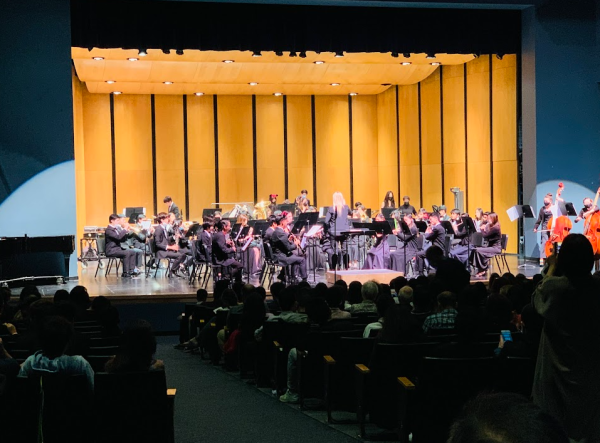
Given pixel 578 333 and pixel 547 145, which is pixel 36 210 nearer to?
pixel 547 145

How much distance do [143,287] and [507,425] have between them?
11691 mm

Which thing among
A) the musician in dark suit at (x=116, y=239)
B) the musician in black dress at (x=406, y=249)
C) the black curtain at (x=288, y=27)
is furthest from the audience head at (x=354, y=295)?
the black curtain at (x=288, y=27)

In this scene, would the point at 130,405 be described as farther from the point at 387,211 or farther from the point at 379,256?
the point at 387,211

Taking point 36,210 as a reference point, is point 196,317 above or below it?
below

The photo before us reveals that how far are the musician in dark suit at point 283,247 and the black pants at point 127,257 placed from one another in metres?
2.82

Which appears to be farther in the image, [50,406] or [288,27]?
[288,27]

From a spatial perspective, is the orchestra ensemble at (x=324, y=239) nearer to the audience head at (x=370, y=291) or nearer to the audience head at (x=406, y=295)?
the audience head at (x=370, y=291)

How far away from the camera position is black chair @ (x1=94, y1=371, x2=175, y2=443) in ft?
13.6

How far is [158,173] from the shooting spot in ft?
73.3

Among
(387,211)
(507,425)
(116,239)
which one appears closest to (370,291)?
(507,425)

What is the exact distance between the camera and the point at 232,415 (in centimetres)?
629

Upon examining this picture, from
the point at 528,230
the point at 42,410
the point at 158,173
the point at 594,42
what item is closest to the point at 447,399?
the point at 42,410

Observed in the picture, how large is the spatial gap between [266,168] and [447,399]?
19.0 meters

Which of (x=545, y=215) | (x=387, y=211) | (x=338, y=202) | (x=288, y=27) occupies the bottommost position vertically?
(x=545, y=215)
